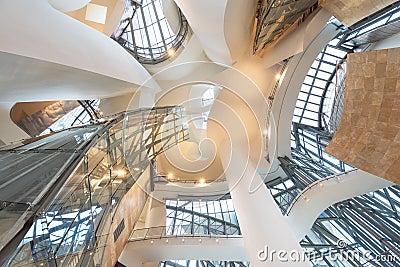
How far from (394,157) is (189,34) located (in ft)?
49.5

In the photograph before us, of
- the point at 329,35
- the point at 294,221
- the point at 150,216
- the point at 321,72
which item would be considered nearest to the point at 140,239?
the point at 150,216

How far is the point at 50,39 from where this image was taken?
535cm

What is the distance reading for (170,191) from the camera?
17031 millimetres

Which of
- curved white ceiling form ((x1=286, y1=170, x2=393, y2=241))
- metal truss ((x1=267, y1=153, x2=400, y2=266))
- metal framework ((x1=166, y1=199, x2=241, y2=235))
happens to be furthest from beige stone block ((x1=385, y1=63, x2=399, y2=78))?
metal framework ((x1=166, y1=199, x2=241, y2=235))

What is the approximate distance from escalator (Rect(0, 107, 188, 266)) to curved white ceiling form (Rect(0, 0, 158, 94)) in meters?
1.63

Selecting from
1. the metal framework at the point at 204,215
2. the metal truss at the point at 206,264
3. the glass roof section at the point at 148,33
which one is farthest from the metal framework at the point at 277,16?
the metal truss at the point at 206,264

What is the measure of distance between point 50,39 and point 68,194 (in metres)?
3.89

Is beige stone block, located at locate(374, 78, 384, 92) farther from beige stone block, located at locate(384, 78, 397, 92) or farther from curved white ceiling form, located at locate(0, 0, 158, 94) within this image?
curved white ceiling form, located at locate(0, 0, 158, 94)

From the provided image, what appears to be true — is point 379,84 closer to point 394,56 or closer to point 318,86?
point 394,56

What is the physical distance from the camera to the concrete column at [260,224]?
6.16 meters

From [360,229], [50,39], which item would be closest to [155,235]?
[360,229]

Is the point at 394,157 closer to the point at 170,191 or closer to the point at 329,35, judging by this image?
the point at 329,35

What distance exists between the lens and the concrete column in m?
6.16

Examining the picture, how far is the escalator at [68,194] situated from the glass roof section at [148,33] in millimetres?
12452
